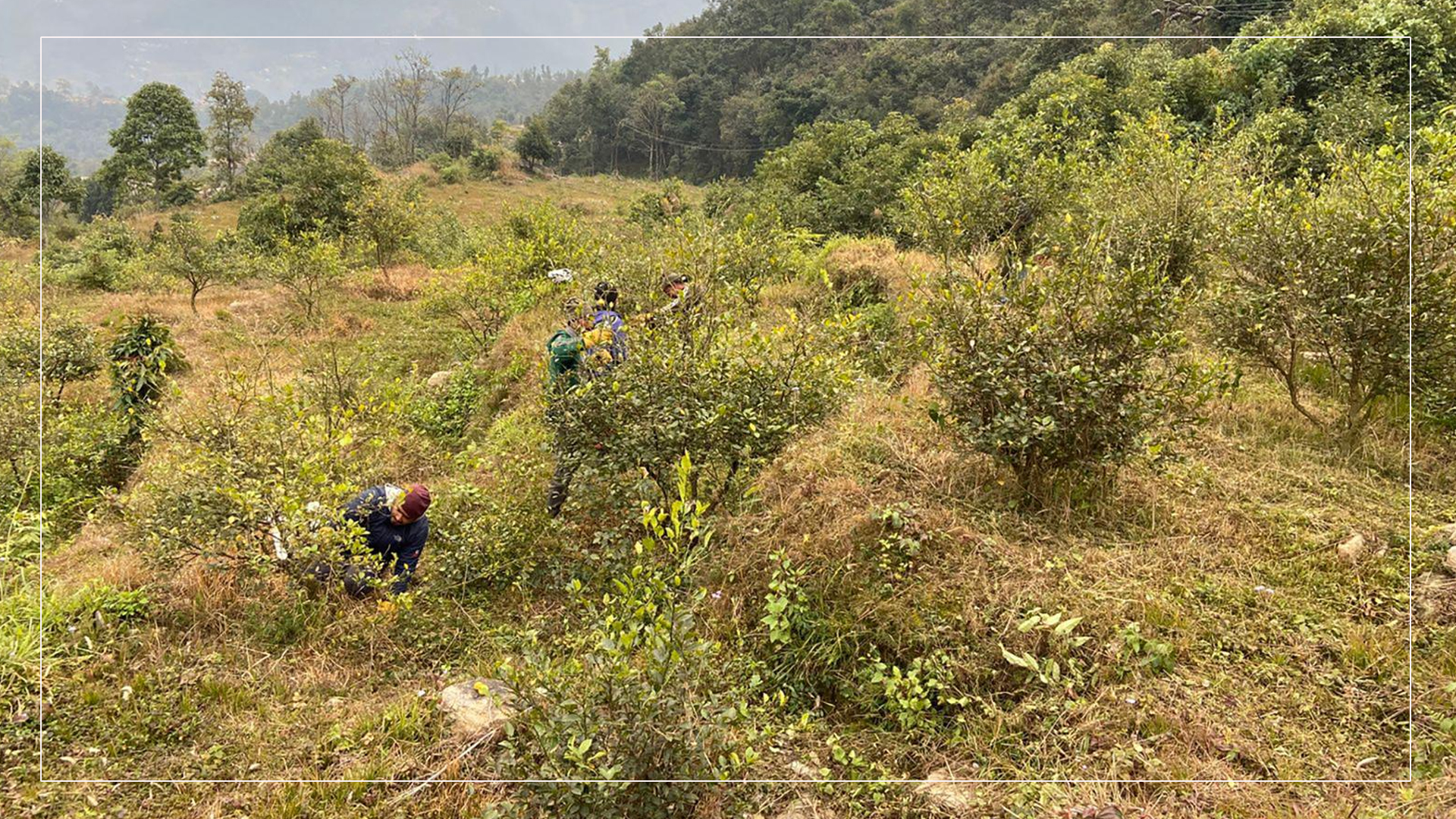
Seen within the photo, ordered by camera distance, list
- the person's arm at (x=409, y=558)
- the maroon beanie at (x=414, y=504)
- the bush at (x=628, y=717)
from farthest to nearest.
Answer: the maroon beanie at (x=414, y=504) < the person's arm at (x=409, y=558) < the bush at (x=628, y=717)

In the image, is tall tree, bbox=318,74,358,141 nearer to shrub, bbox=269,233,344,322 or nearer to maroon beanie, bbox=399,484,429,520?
shrub, bbox=269,233,344,322

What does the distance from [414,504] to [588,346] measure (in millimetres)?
2018

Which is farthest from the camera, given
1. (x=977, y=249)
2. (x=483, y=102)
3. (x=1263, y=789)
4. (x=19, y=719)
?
(x=483, y=102)

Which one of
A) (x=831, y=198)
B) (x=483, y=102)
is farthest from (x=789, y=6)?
(x=483, y=102)

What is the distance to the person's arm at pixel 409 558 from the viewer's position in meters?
5.27

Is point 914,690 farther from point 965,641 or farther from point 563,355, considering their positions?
point 563,355

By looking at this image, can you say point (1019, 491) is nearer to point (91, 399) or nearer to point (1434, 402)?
point (1434, 402)

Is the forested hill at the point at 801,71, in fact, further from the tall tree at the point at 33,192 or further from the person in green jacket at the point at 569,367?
the tall tree at the point at 33,192

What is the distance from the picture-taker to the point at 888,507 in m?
4.85

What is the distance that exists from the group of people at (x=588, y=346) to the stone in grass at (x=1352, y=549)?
489 centimetres

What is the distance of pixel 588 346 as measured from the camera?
5086 millimetres

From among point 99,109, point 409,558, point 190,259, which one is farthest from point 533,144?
point 409,558

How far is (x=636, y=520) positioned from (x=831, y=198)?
55.2ft

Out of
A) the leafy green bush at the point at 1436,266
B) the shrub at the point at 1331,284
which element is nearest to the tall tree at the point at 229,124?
the shrub at the point at 1331,284
